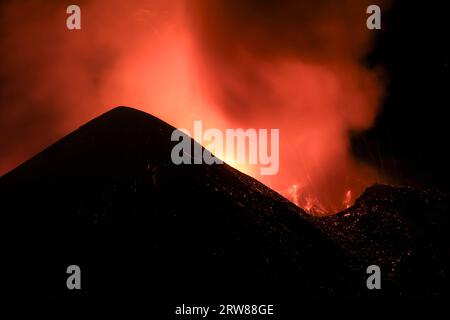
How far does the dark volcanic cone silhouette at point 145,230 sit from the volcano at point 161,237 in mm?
31

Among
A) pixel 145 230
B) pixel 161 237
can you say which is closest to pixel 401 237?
pixel 161 237

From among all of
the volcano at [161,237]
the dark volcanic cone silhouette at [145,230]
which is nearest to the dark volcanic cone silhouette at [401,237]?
the volcano at [161,237]

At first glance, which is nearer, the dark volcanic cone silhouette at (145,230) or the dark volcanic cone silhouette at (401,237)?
the dark volcanic cone silhouette at (145,230)

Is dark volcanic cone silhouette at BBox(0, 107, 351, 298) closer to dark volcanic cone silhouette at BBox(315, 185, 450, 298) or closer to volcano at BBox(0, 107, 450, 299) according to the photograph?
volcano at BBox(0, 107, 450, 299)

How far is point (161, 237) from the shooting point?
410 inches

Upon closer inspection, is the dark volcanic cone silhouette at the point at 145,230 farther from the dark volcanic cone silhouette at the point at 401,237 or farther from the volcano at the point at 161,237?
the dark volcanic cone silhouette at the point at 401,237

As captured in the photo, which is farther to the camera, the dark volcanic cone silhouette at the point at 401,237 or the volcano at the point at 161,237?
the dark volcanic cone silhouette at the point at 401,237

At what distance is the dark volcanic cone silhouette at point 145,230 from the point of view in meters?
9.59

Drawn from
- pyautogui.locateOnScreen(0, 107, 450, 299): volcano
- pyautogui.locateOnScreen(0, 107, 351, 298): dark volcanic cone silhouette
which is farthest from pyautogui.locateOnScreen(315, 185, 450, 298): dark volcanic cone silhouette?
pyautogui.locateOnScreen(0, 107, 351, 298): dark volcanic cone silhouette

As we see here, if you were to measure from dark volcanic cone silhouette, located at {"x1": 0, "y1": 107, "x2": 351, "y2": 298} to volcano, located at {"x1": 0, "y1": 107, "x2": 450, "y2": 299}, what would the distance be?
3 centimetres

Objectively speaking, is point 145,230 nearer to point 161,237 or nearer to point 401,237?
point 161,237

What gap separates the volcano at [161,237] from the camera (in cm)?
962
